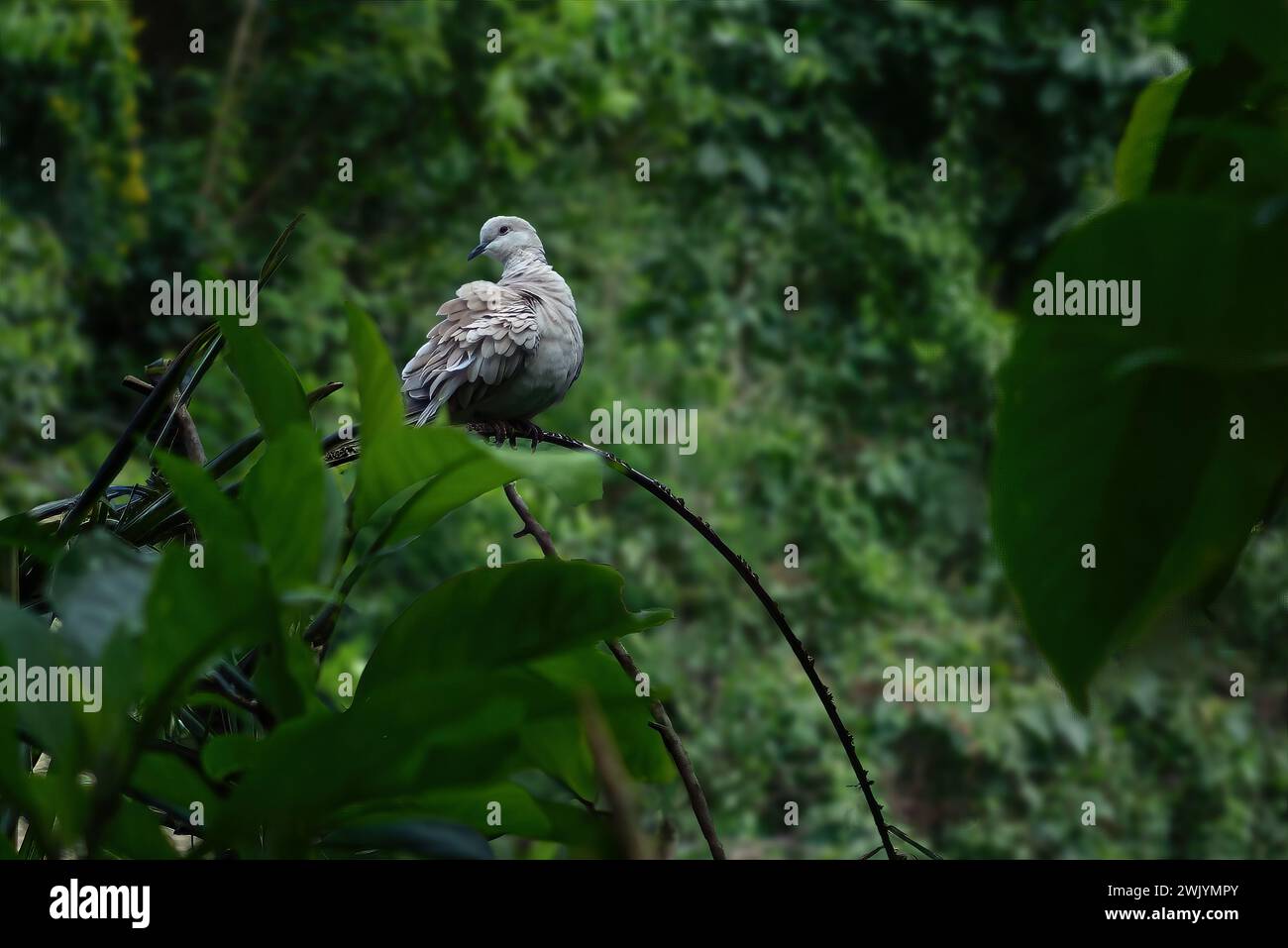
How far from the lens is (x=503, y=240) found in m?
1.30

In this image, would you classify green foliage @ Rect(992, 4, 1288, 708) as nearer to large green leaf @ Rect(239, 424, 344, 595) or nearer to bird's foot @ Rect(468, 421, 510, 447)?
large green leaf @ Rect(239, 424, 344, 595)

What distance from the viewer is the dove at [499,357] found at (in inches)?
41.0

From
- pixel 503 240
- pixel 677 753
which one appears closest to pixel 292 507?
pixel 677 753

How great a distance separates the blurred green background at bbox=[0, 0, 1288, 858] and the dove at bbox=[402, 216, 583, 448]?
149cm

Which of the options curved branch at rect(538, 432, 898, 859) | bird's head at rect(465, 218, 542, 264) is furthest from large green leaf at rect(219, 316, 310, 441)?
bird's head at rect(465, 218, 542, 264)

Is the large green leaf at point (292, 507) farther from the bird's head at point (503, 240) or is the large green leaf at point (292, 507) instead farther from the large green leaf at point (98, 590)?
the bird's head at point (503, 240)

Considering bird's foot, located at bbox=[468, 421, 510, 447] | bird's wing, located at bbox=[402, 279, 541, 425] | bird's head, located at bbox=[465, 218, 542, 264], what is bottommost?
bird's foot, located at bbox=[468, 421, 510, 447]

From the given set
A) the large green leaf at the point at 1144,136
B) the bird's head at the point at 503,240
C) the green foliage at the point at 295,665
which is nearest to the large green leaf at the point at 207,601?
the green foliage at the point at 295,665

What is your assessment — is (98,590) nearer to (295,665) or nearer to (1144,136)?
(295,665)

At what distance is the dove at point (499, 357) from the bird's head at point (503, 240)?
120 millimetres

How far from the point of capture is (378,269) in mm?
2943

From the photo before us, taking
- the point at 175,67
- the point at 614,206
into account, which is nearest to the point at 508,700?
the point at 614,206

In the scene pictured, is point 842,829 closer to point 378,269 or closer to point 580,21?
point 378,269

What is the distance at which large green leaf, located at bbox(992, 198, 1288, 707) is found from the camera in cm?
30
